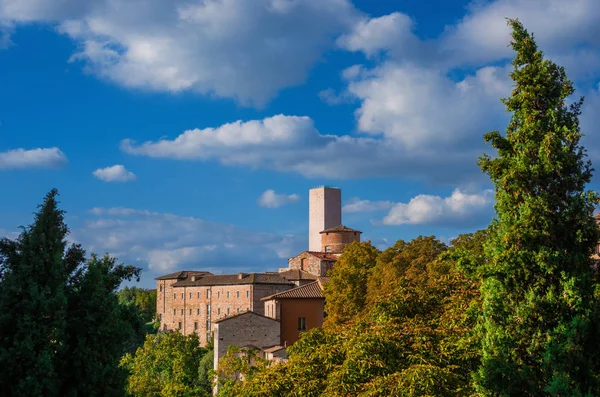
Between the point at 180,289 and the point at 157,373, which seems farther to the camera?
the point at 180,289

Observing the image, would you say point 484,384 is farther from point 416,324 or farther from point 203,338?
point 203,338

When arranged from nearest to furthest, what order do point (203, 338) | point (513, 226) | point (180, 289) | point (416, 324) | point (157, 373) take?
1. point (513, 226)
2. point (416, 324)
3. point (157, 373)
4. point (203, 338)
5. point (180, 289)

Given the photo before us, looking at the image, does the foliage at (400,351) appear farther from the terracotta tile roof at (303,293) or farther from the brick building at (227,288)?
the brick building at (227,288)

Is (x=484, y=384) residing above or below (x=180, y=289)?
below

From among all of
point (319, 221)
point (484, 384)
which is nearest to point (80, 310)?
point (484, 384)

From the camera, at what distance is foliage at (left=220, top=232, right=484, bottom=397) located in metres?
15.8

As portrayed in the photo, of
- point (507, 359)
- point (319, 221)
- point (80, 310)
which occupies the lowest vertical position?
point (507, 359)

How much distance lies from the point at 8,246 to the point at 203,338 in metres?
72.6

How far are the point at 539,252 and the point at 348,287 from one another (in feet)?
105

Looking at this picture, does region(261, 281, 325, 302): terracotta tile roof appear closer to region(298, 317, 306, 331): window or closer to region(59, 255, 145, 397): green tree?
region(298, 317, 306, 331): window

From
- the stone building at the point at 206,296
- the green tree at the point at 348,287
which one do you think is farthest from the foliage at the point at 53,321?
the stone building at the point at 206,296

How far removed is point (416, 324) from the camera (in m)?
19.4

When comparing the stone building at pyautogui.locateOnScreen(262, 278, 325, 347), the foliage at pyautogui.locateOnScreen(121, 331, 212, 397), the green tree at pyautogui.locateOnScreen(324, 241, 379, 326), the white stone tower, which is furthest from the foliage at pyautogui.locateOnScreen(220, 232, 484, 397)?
the white stone tower

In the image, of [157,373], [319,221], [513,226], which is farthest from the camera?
[319,221]
